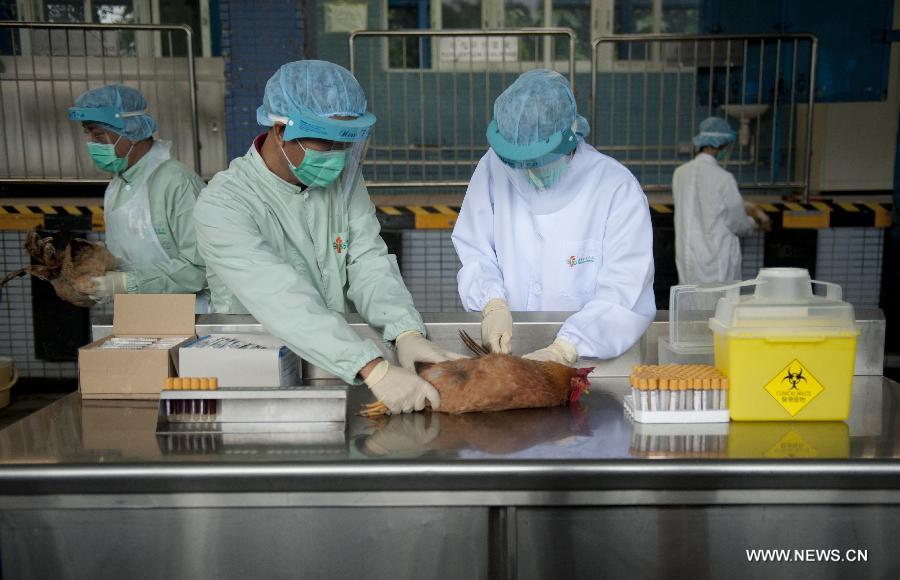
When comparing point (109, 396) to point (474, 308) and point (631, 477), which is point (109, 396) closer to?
point (474, 308)

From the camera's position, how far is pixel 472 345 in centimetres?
234

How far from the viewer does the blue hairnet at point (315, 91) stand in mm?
2182

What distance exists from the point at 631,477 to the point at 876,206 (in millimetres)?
4583

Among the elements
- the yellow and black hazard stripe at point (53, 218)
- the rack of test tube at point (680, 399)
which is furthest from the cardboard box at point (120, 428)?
the yellow and black hazard stripe at point (53, 218)

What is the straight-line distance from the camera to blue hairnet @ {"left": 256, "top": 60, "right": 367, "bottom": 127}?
7.16 ft

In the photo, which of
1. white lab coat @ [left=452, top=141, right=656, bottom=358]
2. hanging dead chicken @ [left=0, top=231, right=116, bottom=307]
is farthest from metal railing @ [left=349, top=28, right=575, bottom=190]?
white lab coat @ [left=452, top=141, right=656, bottom=358]

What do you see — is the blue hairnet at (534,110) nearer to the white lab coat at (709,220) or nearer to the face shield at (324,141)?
the face shield at (324,141)

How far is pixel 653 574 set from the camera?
65.6 inches

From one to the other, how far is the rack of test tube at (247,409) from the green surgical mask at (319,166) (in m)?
0.68

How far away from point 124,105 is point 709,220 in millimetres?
3679

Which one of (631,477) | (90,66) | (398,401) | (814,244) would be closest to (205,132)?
(90,66)

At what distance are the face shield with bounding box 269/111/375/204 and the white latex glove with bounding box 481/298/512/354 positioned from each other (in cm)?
60

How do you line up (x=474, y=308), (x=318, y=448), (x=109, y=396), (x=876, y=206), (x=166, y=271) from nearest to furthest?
(x=318, y=448), (x=109, y=396), (x=474, y=308), (x=166, y=271), (x=876, y=206)

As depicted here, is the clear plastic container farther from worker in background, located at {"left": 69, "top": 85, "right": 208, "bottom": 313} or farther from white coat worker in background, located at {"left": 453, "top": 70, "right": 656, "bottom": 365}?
worker in background, located at {"left": 69, "top": 85, "right": 208, "bottom": 313}
